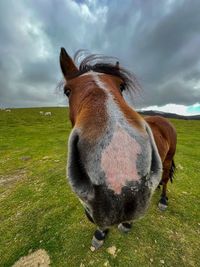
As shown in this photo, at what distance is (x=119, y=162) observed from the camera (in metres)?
0.99

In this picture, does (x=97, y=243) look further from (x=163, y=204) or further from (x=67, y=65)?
(x=67, y=65)

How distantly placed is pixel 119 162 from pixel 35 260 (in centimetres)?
325

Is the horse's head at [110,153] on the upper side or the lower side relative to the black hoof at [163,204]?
upper

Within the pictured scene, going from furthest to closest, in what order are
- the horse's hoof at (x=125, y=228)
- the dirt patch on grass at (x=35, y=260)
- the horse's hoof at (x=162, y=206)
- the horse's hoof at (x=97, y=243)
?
the horse's hoof at (x=162, y=206)
the horse's hoof at (x=125, y=228)
the horse's hoof at (x=97, y=243)
the dirt patch on grass at (x=35, y=260)

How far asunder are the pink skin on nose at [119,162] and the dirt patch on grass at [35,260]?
2.95 metres

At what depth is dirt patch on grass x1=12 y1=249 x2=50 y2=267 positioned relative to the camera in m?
2.41

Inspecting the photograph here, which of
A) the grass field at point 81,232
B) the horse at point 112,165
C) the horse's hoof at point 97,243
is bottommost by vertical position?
the grass field at point 81,232

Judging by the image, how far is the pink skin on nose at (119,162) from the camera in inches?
37.9

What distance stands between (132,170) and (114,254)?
2738 mm

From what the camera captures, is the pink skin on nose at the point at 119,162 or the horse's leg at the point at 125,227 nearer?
the pink skin on nose at the point at 119,162

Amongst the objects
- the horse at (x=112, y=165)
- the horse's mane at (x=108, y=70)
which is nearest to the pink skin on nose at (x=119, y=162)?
the horse at (x=112, y=165)

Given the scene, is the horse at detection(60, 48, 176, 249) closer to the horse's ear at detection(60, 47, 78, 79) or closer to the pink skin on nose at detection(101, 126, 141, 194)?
the pink skin on nose at detection(101, 126, 141, 194)

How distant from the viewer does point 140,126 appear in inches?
47.4

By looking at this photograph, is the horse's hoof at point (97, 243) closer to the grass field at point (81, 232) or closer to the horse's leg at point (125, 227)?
the grass field at point (81, 232)
